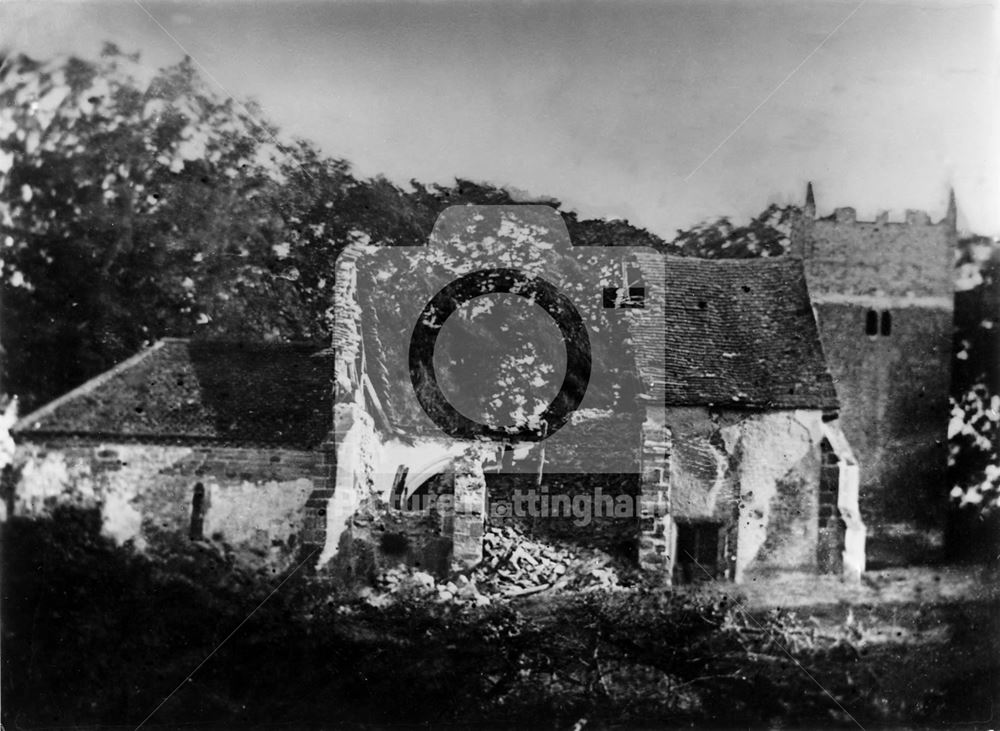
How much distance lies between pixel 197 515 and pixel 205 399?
0.74 metres

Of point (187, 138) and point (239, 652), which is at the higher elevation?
point (187, 138)

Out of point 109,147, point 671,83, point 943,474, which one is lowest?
point 943,474

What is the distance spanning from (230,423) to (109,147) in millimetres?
1922

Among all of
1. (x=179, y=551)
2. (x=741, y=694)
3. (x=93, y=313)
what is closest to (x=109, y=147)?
Result: (x=93, y=313)

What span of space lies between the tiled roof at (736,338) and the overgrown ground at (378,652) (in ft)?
4.46

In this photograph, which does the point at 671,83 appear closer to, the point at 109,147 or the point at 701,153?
the point at 701,153

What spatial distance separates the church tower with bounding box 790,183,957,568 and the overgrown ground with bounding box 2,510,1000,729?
66cm

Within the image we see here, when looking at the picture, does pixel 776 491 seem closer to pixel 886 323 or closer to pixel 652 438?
pixel 652 438

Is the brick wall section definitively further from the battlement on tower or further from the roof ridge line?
the roof ridge line

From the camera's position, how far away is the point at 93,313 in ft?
21.7

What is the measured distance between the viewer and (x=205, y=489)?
6.56 m

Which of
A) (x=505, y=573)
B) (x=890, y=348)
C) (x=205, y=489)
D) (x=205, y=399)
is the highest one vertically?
(x=890, y=348)

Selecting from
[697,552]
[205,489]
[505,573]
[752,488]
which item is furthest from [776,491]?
[205,489]

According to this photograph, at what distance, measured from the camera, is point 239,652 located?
6590 mm
